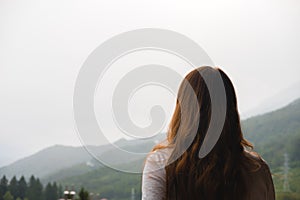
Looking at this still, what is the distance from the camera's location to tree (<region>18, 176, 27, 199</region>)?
2.65 metres

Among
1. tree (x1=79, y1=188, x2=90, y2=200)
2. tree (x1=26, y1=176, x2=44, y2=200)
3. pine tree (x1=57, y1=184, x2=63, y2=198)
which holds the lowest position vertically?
tree (x1=79, y1=188, x2=90, y2=200)

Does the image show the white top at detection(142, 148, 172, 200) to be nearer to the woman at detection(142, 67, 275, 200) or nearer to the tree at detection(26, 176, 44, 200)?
the woman at detection(142, 67, 275, 200)

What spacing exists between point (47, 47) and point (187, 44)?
1.76m

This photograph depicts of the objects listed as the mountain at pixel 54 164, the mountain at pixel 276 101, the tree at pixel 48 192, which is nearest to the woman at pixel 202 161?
the mountain at pixel 54 164

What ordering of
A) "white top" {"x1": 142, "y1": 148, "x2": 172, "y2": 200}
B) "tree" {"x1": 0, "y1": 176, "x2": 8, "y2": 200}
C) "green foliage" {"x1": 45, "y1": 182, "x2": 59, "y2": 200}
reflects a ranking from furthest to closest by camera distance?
"green foliage" {"x1": 45, "y1": 182, "x2": 59, "y2": 200}
"tree" {"x1": 0, "y1": 176, "x2": 8, "y2": 200}
"white top" {"x1": 142, "y1": 148, "x2": 172, "y2": 200}

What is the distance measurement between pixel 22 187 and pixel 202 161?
1.97 metres

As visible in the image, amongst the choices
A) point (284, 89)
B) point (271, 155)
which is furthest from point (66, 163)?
point (284, 89)

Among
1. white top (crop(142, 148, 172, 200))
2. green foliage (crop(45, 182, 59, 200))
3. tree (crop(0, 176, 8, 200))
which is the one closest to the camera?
white top (crop(142, 148, 172, 200))

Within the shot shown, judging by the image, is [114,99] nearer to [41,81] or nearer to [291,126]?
[41,81]

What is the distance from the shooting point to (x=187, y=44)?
1037mm

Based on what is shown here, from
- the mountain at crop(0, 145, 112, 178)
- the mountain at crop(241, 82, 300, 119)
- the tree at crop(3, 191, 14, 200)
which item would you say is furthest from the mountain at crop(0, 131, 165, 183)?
the mountain at crop(241, 82, 300, 119)

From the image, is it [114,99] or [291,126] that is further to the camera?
[291,126]

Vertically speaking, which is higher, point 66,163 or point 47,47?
point 47,47

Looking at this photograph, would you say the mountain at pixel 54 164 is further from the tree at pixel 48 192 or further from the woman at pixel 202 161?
the woman at pixel 202 161
